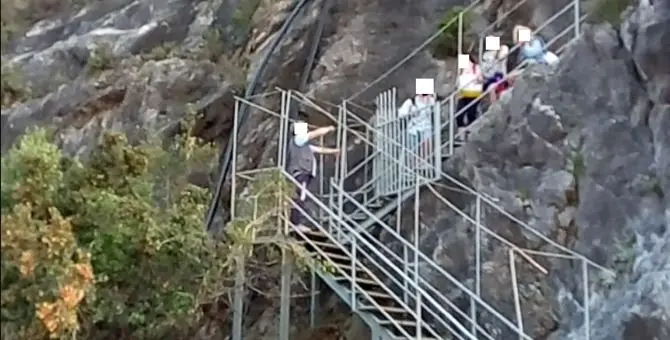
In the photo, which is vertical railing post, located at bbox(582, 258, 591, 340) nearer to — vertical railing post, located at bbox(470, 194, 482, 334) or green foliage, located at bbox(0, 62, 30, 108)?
vertical railing post, located at bbox(470, 194, 482, 334)

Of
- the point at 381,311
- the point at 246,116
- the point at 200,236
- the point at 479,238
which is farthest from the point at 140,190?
the point at 246,116

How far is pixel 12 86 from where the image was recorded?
4.64 metres

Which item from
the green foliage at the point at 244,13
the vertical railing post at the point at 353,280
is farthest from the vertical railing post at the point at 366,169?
the green foliage at the point at 244,13

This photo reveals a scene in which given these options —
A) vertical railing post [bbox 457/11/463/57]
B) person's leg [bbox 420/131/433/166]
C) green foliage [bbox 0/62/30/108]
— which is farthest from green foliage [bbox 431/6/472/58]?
green foliage [bbox 0/62/30/108]

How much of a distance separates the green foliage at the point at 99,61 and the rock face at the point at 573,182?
7716 mm

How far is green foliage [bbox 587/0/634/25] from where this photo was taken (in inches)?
457

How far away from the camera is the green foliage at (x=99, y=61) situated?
1734cm

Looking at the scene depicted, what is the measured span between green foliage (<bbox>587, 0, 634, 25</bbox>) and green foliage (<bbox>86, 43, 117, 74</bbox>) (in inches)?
336

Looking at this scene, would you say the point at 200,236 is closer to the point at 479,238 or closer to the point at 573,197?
the point at 479,238

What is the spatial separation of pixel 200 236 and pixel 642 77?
5.20 meters

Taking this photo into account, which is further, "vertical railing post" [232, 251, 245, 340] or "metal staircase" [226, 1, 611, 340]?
"metal staircase" [226, 1, 611, 340]

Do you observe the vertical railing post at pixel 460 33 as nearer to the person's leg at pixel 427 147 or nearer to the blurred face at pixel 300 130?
the person's leg at pixel 427 147

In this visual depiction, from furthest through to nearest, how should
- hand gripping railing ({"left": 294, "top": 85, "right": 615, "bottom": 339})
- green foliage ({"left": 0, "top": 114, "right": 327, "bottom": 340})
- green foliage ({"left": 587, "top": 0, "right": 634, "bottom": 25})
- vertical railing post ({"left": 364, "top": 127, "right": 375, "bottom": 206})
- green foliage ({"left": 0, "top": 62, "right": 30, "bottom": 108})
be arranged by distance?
1. vertical railing post ({"left": 364, "top": 127, "right": 375, "bottom": 206})
2. green foliage ({"left": 587, "top": 0, "right": 634, "bottom": 25})
3. hand gripping railing ({"left": 294, "top": 85, "right": 615, "bottom": 339})
4. green foliage ({"left": 0, "top": 114, "right": 327, "bottom": 340})
5. green foliage ({"left": 0, "top": 62, "right": 30, "bottom": 108})

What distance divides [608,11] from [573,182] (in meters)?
2.20
